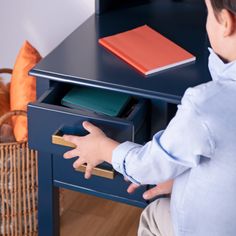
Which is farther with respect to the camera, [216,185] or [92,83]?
[92,83]

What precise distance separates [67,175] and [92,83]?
0.86 ft

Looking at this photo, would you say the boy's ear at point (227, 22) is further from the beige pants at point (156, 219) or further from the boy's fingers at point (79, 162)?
the beige pants at point (156, 219)

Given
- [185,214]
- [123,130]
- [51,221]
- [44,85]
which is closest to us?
[185,214]

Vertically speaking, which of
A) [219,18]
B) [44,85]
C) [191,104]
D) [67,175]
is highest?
[219,18]

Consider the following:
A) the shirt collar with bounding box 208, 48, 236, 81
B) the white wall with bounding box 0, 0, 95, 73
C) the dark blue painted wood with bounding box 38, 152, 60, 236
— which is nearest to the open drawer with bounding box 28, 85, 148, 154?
the dark blue painted wood with bounding box 38, 152, 60, 236

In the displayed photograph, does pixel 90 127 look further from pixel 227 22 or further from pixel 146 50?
pixel 227 22

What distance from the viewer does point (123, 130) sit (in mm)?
1234

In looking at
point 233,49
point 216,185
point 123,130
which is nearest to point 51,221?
point 123,130

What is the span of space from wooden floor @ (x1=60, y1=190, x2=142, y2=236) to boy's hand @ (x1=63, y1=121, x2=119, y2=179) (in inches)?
26.5

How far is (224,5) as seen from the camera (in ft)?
3.16

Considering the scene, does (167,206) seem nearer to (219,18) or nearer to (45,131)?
(45,131)

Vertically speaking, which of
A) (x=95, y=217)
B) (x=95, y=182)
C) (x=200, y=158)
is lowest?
(x=95, y=217)

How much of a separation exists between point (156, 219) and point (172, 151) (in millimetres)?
436

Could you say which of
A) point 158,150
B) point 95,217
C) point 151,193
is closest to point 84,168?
point 151,193
